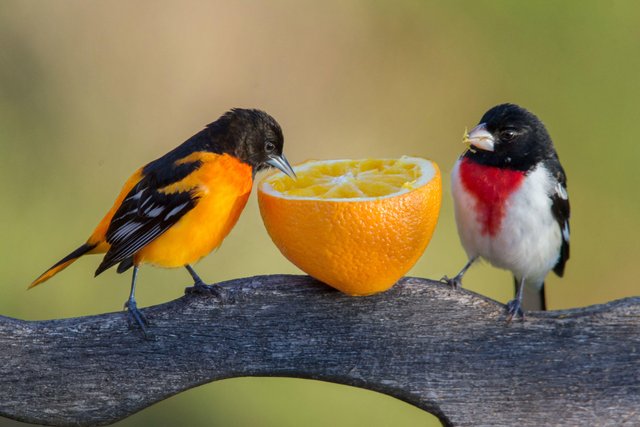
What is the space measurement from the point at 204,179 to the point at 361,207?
0.97 ft

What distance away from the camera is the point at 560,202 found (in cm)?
142

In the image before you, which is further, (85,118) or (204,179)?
(85,118)

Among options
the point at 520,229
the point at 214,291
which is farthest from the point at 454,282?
the point at 214,291

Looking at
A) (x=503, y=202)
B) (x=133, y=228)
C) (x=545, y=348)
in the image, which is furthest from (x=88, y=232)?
(x=545, y=348)

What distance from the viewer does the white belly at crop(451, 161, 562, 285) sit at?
4.49 feet

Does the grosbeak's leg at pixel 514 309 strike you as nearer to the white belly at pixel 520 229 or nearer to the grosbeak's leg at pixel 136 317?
the white belly at pixel 520 229

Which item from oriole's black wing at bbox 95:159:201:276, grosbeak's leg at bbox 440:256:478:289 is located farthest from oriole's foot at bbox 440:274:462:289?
oriole's black wing at bbox 95:159:201:276

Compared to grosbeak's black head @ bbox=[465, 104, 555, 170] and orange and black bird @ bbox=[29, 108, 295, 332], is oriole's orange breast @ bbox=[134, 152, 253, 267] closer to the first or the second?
orange and black bird @ bbox=[29, 108, 295, 332]

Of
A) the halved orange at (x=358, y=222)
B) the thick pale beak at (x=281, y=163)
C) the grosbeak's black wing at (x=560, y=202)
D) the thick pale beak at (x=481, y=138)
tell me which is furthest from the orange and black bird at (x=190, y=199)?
the grosbeak's black wing at (x=560, y=202)

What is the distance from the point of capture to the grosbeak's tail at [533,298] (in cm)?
155

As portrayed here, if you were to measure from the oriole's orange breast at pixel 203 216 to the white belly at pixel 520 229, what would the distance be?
36 centimetres

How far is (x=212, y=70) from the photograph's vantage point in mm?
1941

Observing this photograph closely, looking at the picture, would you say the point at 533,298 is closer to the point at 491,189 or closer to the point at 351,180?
the point at 491,189

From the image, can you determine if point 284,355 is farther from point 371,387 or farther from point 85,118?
point 85,118
